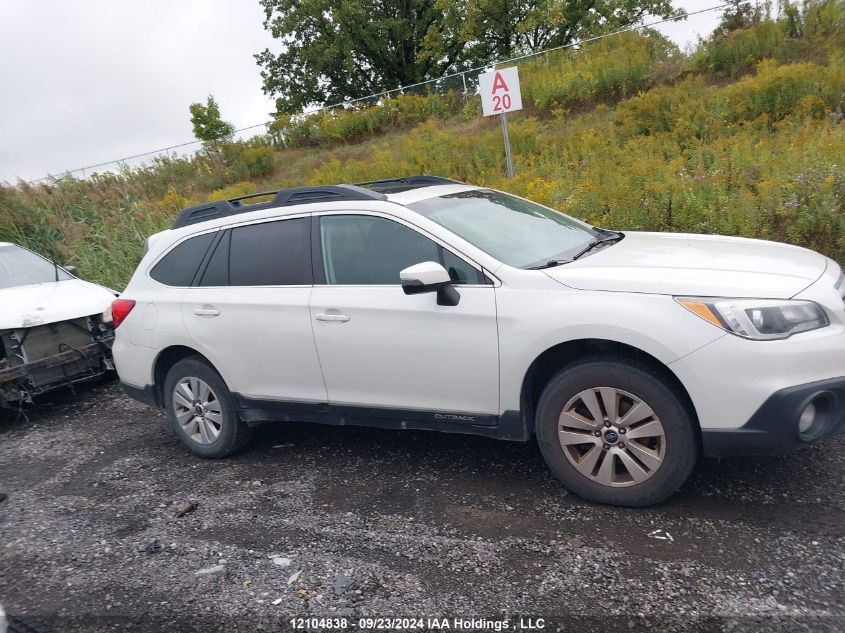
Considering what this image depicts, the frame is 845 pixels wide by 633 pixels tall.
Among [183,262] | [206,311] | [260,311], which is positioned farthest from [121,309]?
[260,311]

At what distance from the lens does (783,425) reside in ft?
11.1

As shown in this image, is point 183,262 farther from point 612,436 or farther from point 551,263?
point 612,436

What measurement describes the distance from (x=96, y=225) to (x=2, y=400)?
289 inches

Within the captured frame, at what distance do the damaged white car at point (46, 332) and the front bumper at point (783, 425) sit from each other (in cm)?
562

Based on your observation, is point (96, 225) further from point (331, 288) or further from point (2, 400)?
point (331, 288)

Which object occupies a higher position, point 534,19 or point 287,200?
point 534,19

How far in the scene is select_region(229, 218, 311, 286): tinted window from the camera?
4816 millimetres

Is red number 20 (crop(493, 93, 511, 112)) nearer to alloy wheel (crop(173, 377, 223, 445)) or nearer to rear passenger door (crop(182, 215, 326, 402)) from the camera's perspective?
rear passenger door (crop(182, 215, 326, 402))

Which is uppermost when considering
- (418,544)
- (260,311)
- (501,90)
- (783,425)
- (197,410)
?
(501,90)

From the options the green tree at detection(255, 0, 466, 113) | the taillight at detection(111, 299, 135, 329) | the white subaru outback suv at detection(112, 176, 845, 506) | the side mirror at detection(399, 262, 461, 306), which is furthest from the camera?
the green tree at detection(255, 0, 466, 113)

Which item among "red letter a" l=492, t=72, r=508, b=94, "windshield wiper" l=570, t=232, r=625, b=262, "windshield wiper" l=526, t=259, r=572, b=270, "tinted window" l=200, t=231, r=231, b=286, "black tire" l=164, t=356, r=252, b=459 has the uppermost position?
"red letter a" l=492, t=72, r=508, b=94

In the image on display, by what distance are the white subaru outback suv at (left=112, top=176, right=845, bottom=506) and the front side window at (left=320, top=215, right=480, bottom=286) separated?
13 millimetres

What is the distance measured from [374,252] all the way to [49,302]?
15.1ft

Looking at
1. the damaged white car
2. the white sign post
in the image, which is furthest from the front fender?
the white sign post
